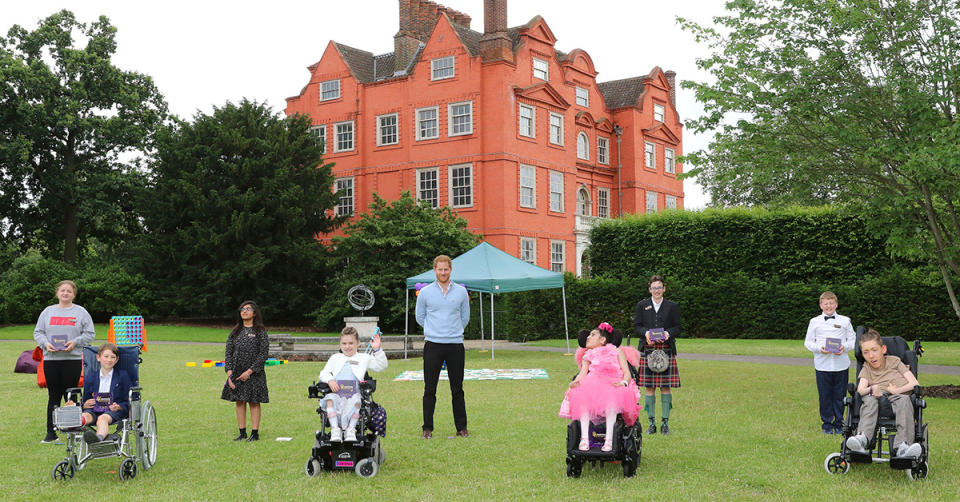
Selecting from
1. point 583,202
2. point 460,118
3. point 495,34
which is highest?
point 495,34

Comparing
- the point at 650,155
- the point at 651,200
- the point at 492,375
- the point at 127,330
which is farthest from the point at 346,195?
the point at 492,375

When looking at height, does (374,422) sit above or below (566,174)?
below

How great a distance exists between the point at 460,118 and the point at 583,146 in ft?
25.6

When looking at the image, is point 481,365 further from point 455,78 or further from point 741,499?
point 455,78

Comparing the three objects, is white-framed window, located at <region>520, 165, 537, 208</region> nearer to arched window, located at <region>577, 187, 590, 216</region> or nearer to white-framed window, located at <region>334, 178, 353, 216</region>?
arched window, located at <region>577, 187, 590, 216</region>

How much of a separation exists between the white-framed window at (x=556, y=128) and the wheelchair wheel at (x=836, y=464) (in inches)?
1353

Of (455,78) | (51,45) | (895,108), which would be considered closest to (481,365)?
(895,108)

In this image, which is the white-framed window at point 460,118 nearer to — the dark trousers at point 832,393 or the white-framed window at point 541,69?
the white-framed window at point 541,69

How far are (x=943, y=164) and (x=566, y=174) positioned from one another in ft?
101

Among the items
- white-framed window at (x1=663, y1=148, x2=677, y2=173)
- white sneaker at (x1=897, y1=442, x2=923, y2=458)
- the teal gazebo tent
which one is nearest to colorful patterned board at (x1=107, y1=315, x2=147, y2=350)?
the teal gazebo tent

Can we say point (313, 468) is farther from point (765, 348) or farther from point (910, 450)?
point (765, 348)

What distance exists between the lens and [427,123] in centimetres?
4125

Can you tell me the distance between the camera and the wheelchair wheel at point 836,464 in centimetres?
791

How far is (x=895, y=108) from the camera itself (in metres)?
13.8
